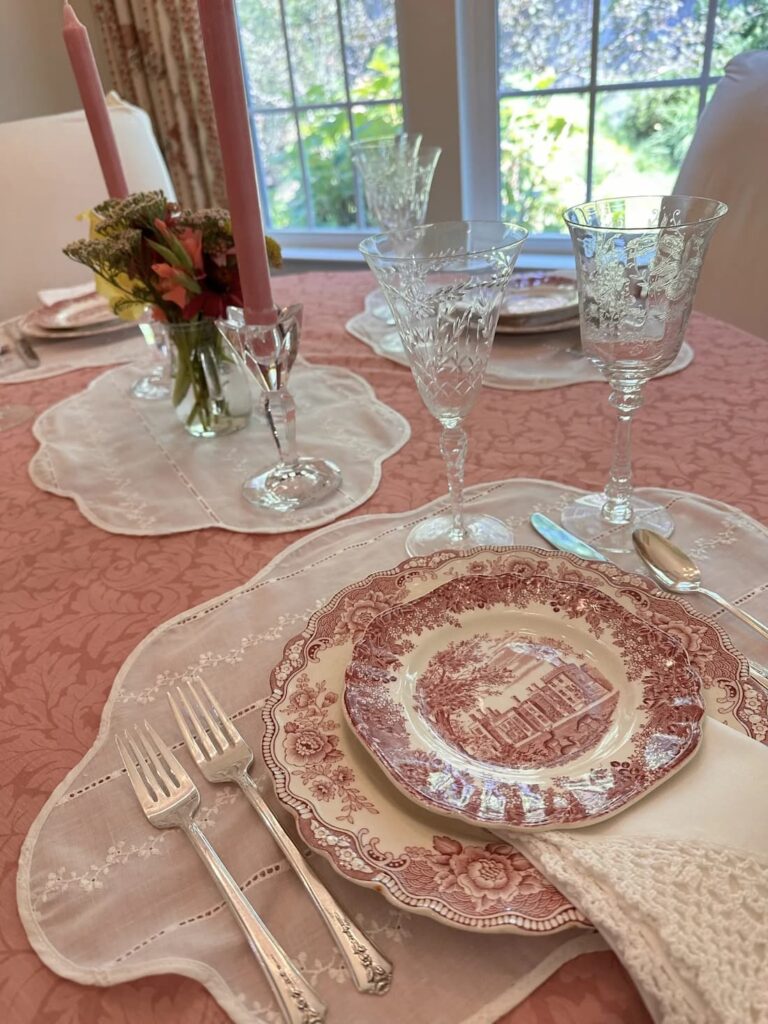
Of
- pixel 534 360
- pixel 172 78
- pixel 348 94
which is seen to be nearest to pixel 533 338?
pixel 534 360

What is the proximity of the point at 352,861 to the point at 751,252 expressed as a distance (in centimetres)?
135

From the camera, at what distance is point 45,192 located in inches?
66.9

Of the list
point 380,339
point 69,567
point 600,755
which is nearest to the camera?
point 600,755

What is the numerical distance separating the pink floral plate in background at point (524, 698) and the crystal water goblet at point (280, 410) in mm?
286

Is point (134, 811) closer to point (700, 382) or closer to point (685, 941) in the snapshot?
point (685, 941)

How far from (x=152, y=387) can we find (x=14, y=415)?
7.4 inches

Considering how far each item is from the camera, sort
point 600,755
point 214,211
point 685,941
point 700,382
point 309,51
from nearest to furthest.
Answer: point 685,941
point 600,755
point 214,211
point 700,382
point 309,51

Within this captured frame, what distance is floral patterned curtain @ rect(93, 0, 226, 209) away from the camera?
231 cm

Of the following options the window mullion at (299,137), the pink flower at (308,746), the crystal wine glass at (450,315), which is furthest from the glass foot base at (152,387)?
the window mullion at (299,137)

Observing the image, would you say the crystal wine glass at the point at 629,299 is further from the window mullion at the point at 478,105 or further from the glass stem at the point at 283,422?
the window mullion at the point at 478,105

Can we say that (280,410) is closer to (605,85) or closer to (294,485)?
(294,485)

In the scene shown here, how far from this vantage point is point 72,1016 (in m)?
0.37

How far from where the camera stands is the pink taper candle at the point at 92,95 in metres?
0.93

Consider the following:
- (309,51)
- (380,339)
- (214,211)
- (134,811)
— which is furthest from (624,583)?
(309,51)
